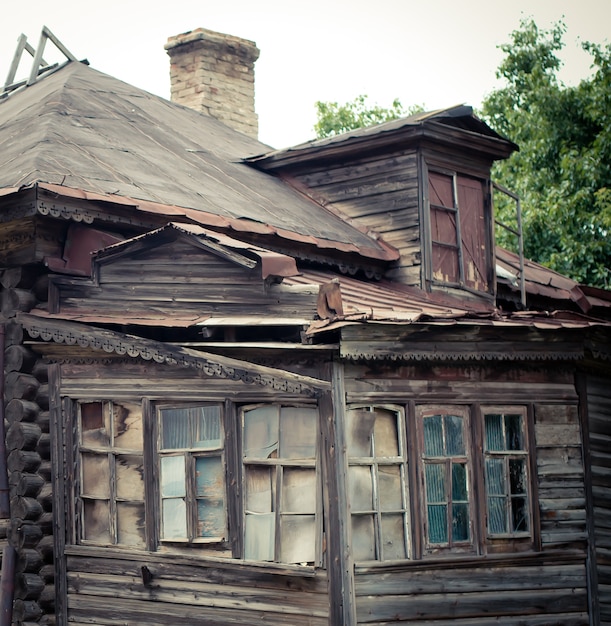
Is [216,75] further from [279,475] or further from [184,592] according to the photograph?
[184,592]

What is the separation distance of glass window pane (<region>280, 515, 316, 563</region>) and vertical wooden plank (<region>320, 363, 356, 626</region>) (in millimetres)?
218

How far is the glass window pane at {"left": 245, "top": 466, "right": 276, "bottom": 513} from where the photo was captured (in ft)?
35.1

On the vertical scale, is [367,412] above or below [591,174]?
below

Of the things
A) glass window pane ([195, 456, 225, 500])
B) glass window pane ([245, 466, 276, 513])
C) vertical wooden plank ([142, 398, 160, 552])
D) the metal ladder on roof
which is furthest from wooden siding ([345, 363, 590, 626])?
the metal ladder on roof

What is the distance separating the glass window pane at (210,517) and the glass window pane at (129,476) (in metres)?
0.66

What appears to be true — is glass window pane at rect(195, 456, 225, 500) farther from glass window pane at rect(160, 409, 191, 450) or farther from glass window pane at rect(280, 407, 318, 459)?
glass window pane at rect(280, 407, 318, 459)

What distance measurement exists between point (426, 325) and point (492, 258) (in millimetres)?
4647

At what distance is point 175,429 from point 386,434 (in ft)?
6.64

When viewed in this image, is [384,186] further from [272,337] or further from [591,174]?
[591,174]

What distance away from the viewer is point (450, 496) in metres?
11.1

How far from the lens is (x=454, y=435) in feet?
36.8

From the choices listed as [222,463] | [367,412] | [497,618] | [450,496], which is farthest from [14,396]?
[497,618]

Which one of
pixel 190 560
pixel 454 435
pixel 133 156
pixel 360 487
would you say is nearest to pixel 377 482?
pixel 360 487

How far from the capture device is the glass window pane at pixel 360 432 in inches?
418
